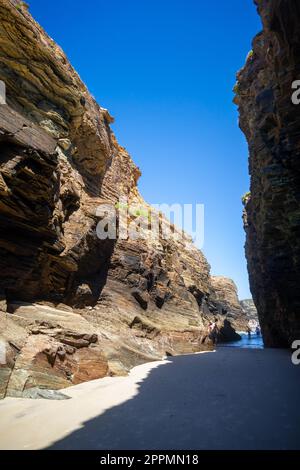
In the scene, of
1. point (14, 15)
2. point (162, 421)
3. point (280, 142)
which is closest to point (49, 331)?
point (162, 421)

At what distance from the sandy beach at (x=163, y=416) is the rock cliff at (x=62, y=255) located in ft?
5.37

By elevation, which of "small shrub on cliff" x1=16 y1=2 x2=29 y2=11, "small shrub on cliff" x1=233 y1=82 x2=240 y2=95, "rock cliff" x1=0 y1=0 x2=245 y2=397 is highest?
"small shrub on cliff" x1=233 y1=82 x2=240 y2=95

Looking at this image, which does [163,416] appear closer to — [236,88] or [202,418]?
[202,418]

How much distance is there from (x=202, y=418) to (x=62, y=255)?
11.2 m

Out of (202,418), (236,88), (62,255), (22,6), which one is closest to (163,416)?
(202,418)

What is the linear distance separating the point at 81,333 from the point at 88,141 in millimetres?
15077

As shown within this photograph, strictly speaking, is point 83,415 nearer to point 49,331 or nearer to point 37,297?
point 49,331

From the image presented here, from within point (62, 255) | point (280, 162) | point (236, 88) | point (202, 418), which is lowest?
point (202, 418)

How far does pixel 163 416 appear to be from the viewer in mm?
5957

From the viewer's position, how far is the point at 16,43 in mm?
15859

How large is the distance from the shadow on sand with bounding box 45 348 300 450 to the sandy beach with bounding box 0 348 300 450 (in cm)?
1

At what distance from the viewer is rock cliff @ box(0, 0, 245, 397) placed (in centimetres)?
988

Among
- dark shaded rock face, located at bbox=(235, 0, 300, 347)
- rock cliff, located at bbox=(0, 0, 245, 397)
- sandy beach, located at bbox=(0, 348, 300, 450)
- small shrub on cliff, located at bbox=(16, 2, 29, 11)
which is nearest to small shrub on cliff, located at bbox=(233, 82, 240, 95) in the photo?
dark shaded rock face, located at bbox=(235, 0, 300, 347)

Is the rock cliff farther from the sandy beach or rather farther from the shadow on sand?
the shadow on sand
